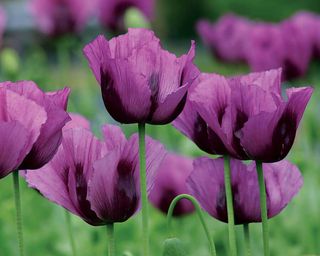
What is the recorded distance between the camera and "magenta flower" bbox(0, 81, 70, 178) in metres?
0.94

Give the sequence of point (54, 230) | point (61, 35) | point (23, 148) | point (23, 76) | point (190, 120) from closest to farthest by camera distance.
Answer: point (23, 148) < point (190, 120) < point (54, 230) < point (61, 35) < point (23, 76)

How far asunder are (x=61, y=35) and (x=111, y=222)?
79.5 inches

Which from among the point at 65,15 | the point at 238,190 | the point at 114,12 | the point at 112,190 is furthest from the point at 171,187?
the point at 65,15

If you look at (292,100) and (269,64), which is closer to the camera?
(292,100)

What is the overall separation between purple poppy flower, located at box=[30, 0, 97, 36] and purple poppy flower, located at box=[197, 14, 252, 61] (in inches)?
13.3

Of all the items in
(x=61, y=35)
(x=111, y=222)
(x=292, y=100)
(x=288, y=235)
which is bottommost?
(x=288, y=235)

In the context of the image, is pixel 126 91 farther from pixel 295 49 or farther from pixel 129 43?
pixel 295 49

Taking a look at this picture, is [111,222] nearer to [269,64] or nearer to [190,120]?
[190,120]

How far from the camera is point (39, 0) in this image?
3.21 meters

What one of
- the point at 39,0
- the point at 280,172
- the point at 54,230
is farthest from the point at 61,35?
the point at 280,172

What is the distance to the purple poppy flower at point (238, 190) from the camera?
1.09 meters

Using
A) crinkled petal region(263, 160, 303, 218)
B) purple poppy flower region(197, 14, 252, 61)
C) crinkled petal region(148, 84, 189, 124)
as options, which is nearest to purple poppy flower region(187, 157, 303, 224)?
crinkled petal region(263, 160, 303, 218)

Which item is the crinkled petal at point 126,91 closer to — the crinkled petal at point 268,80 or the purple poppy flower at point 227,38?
the crinkled petal at point 268,80

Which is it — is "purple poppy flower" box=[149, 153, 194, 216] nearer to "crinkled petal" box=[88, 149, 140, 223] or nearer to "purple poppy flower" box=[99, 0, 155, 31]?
"crinkled petal" box=[88, 149, 140, 223]
